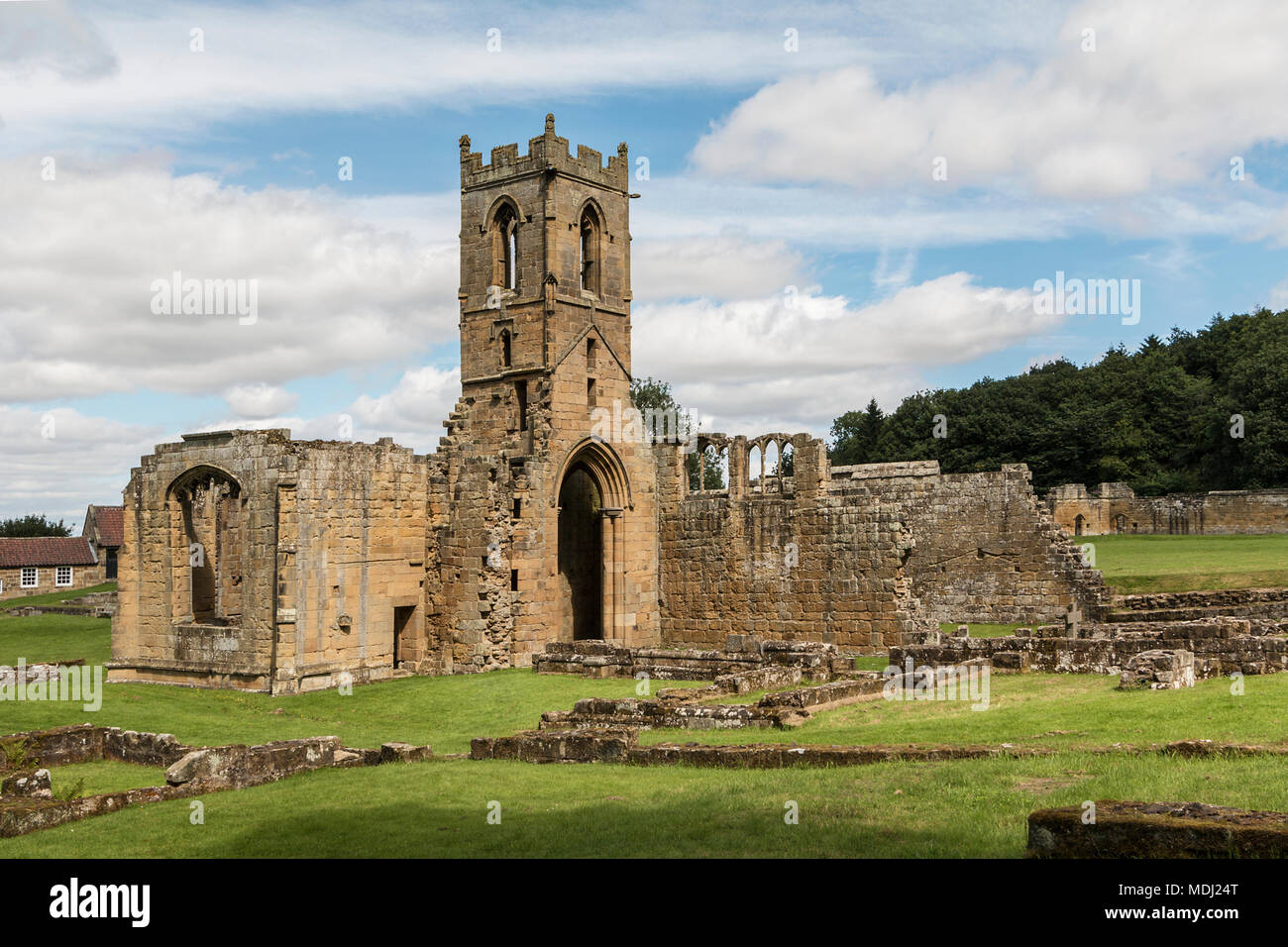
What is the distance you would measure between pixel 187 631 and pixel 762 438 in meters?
14.5

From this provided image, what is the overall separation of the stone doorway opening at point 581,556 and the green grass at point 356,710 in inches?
321

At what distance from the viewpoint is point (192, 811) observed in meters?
10.3

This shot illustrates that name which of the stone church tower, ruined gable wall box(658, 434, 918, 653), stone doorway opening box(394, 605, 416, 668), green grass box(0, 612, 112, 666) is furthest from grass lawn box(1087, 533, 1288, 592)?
green grass box(0, 612, 112, 666)

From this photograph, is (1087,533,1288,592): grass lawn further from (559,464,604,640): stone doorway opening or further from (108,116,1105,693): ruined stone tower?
(559,464,604,640): stone doorway opening

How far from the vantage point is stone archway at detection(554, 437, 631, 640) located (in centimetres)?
3042

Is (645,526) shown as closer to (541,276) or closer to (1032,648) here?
(541,276)

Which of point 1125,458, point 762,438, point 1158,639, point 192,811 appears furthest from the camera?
point 1125,458

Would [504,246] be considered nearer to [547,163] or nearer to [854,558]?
[547,163]

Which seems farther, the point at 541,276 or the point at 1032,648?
the point at 541,276

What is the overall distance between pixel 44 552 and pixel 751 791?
197 ft

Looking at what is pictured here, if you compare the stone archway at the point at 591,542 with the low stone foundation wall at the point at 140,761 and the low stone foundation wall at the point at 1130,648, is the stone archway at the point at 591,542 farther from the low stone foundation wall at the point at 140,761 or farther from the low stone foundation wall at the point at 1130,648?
the low stone foundation wall at the point at 140,761

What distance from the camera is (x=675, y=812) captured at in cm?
906

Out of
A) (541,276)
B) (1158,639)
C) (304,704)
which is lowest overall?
(304,704)
